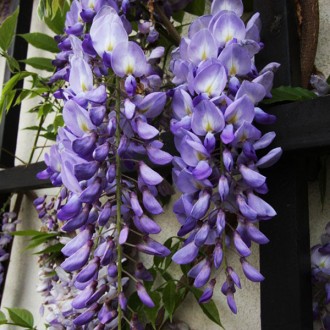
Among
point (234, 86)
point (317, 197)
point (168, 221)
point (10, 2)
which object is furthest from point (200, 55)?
point (10, 2)

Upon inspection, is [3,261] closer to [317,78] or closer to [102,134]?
[102,134]

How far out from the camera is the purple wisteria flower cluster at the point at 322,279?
0.69 m

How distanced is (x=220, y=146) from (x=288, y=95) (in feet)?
0.50

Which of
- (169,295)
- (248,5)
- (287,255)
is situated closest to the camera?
(287,255)

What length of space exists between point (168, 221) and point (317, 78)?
42cm

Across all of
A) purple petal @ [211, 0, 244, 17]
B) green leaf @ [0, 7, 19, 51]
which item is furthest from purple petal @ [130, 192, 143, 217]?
green leaf @ [0, 7, 19, 51]

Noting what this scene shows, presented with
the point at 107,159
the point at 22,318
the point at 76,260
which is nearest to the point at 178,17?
the point at 107,159

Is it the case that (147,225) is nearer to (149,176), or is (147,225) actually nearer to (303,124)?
(149,176)

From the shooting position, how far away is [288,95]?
2.23 ft

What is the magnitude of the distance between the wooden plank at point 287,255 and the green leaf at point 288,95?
8 cm

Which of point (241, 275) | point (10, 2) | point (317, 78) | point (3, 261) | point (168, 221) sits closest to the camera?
point (317, 78)

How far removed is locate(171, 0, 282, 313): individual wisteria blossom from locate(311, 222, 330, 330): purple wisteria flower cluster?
161mm

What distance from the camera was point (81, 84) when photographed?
0.63 metres

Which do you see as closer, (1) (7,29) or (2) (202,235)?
(2) (202,235)
